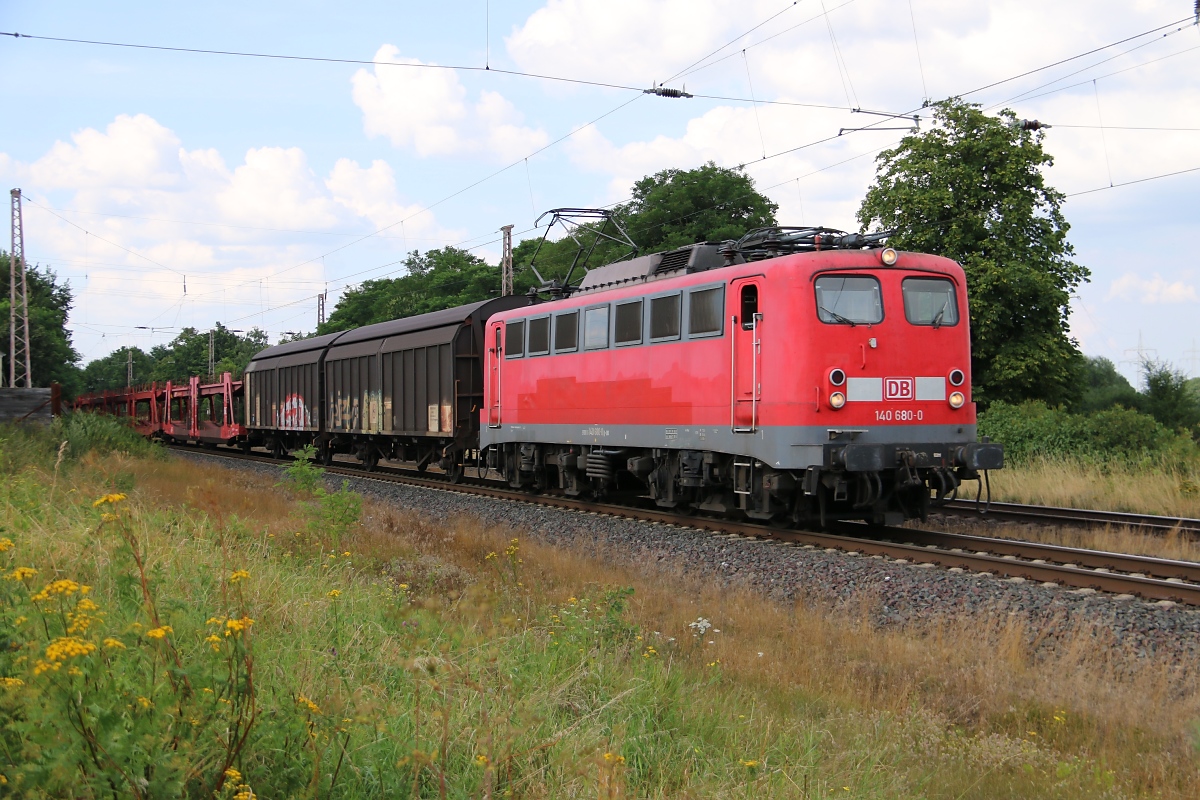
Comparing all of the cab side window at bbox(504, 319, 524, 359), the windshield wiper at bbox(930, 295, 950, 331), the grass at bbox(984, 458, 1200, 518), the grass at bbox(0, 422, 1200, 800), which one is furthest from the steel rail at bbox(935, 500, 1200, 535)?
the cab side window at bbox(504, 319, 524, 359)

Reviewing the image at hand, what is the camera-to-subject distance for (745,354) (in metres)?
12.0

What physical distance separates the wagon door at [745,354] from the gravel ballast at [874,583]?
1.54m

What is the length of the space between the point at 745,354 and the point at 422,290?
6057 cm

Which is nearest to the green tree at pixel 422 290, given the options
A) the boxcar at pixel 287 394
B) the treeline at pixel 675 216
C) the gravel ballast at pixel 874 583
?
the treeline at pixel 675 216

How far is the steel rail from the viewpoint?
12.4m

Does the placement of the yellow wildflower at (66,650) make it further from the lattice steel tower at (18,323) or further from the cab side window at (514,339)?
the lattice steel tower at (18,323)

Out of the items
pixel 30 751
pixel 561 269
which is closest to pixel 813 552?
pixel 30 751

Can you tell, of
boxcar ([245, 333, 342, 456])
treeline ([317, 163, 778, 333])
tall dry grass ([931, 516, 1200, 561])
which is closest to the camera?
tall dry grass ([931, 516, 1200, 561])

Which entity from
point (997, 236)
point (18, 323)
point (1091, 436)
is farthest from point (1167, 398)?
point (18, 323)

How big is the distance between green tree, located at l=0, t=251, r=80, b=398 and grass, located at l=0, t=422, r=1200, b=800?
5292 cm

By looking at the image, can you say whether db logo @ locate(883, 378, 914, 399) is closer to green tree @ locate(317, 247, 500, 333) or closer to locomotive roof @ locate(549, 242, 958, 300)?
locomotive roof @ locate(549, 242, 958, 300)

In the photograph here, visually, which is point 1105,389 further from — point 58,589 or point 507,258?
point 58,589

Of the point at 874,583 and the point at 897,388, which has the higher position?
the point at 897,388

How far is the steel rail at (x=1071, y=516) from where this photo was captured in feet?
40.7
